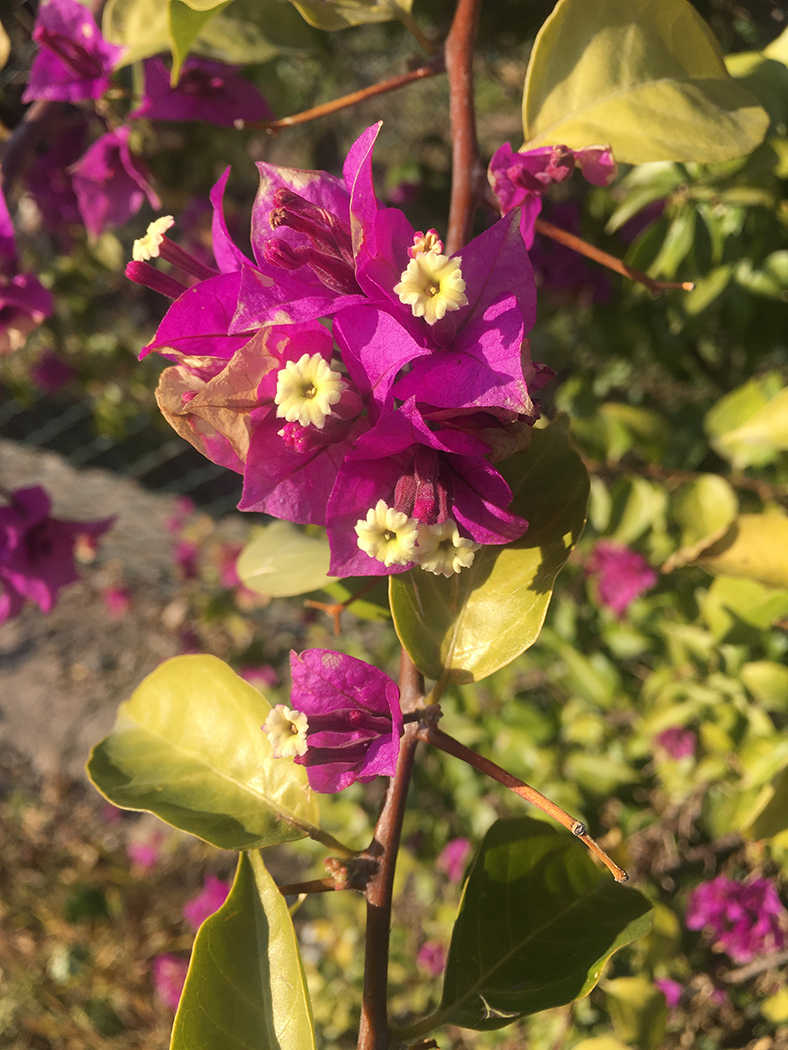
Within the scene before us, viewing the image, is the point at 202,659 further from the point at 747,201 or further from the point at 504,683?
the point at 504,683

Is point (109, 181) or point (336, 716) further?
point (109, 181)

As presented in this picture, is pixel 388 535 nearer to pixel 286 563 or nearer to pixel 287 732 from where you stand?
pixel 287 732

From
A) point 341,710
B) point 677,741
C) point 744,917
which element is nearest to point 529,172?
point 341,710

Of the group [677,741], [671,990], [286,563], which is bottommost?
[671,990]

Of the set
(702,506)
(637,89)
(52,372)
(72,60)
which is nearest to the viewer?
(637,89)

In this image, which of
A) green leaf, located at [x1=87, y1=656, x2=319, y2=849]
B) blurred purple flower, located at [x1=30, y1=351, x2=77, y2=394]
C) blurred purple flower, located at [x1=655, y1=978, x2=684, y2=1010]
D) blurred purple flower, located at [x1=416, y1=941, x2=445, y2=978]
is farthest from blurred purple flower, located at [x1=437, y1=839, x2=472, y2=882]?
blurred purple flower, located at [x1=30, y1=351, x2=77, y2=394]

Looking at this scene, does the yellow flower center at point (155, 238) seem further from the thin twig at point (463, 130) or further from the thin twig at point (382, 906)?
the thin twig at point (382, 906)

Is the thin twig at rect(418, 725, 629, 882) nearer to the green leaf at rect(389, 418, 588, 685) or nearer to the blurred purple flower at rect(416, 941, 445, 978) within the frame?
the green leaf at rect(389, 418, 588, 685)
